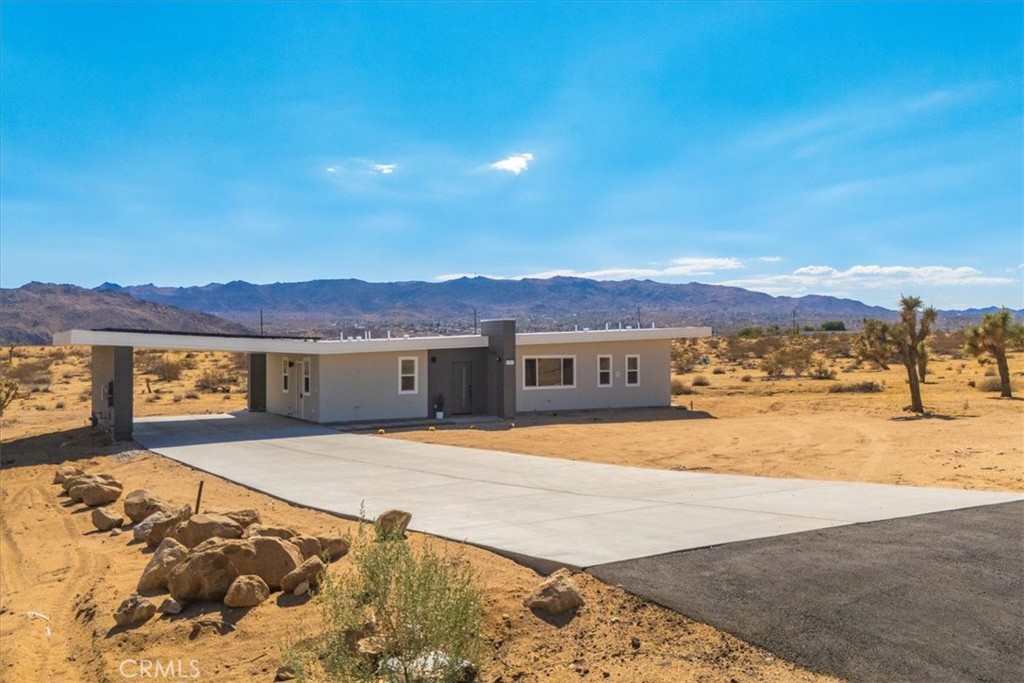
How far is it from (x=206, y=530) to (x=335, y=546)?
1547 mm

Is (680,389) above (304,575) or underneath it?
above

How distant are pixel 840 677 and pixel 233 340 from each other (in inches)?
784

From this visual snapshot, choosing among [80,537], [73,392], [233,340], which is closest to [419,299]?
[73,392]

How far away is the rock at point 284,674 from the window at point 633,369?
77.5ft

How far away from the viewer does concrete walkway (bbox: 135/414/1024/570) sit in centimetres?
895

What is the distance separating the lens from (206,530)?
9516 millimetres

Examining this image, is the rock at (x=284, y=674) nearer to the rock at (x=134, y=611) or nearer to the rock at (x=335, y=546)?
the rock at (x=134, y=611)

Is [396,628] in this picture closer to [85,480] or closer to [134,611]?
[134,611]

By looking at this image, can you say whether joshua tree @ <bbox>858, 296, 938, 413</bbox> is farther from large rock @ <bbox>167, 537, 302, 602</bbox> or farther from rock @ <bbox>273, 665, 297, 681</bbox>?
rock @ <bbox>273, 665, 297, 681</bbox>

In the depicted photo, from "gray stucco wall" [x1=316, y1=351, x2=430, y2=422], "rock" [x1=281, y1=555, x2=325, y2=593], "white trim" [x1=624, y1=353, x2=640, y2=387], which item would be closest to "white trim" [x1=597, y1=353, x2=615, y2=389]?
"white trim" [x1=624, y1=353, x2=640, y2=387]

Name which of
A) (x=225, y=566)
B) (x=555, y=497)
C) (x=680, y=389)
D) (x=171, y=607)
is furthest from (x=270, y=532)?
(x=680, y=389)

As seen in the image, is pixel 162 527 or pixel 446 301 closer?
pixel 162 527

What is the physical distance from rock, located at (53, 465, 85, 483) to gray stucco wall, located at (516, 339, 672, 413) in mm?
14036

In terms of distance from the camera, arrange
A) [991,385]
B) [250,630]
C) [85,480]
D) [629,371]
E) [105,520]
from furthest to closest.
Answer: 1. [991,385]
2. [629,371]
3. [85,480]
4. [105,520]
5. [250,630]
